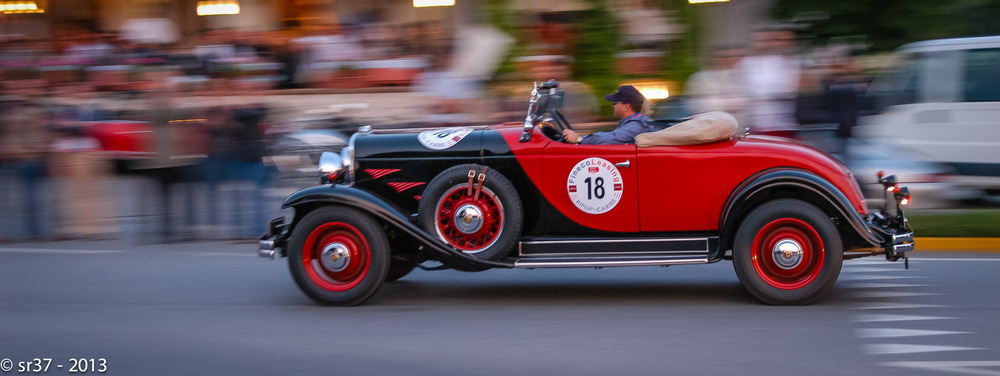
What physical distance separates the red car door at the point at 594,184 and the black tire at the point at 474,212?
0.29 meters

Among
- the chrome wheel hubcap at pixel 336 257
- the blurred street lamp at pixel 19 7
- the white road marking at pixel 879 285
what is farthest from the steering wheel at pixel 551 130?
the blurred street lamp at pixel 19 7

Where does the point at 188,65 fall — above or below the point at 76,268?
above

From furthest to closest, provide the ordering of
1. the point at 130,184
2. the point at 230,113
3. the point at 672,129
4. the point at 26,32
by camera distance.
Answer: the point at 26,32 → the point at 130,184 → the point at 230,113 → the point at 672,129

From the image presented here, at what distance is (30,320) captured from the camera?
6.32 m

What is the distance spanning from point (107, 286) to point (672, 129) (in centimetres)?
429

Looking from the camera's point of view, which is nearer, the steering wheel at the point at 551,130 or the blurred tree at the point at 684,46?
the steering wheel at the point at 551,130

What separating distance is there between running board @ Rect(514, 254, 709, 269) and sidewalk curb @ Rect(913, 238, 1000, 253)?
3.21 metres

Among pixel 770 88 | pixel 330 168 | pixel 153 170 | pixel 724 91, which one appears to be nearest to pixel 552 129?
pixel 330 168

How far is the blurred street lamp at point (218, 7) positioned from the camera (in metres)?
17.4

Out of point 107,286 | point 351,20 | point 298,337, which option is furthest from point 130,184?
point 298,337

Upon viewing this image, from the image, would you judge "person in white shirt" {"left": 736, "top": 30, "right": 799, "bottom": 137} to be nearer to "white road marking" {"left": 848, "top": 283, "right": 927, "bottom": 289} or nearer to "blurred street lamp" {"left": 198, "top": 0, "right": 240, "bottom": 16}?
"white road marking" {"left": 848, "top": 283, "right": 927, "bottom": 289}

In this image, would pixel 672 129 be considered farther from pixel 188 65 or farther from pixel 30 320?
pixel 188 65

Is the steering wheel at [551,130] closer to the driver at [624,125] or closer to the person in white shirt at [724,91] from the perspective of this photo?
the driver at [624,125]

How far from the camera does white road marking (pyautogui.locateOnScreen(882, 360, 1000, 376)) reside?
4750 millimetres
